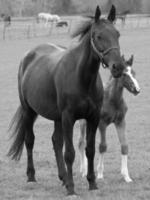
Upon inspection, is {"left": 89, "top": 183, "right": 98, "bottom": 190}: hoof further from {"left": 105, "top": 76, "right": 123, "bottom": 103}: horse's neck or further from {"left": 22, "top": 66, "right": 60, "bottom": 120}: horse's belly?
{"left": 105, "top": 76, "right": 123, "bottom": 103}: horse's neck

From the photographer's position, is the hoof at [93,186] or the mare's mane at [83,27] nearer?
the mare's mane at [83,27]

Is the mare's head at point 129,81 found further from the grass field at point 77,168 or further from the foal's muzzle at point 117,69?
the foal's muzzle at point 117,69

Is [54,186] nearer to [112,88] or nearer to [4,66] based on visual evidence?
[112,88]

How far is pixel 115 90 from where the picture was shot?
7750mm

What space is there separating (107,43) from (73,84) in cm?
72

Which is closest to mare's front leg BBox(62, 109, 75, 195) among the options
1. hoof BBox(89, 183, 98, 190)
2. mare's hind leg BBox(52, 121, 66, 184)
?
hoof BBox(89, 183, 98, 190)

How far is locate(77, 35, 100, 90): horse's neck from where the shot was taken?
6266 mm

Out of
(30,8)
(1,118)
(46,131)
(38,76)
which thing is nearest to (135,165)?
(38,76)

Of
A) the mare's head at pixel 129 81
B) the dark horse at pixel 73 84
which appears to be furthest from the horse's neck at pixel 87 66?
the mare's head at pixel 129 81

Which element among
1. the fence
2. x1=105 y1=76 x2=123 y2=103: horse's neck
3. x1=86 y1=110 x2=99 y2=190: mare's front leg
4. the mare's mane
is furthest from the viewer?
the fence

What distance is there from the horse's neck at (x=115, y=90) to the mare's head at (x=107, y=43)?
167cm

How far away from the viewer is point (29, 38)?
4228cm

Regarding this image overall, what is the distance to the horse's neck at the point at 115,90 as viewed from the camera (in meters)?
7.66

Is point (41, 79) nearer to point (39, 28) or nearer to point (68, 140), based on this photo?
point (68, 140)
